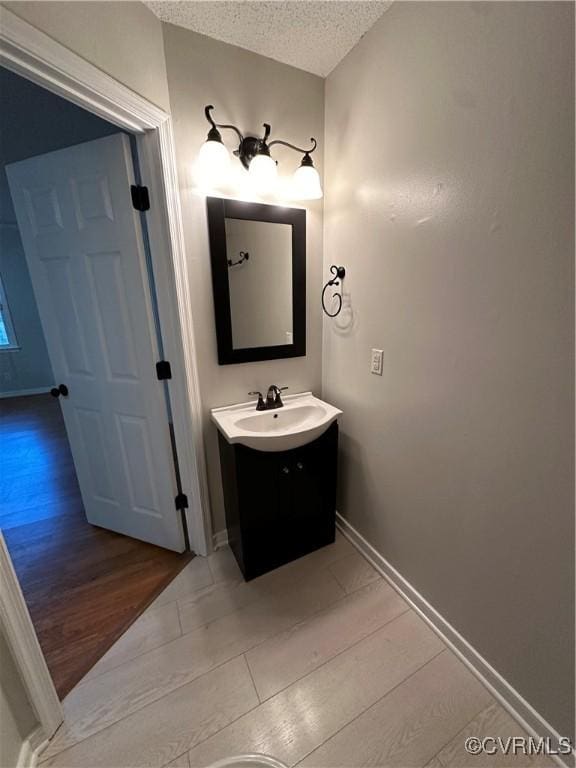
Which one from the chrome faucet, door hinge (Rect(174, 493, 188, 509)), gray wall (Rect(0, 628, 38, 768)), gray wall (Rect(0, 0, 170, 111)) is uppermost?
gray wall (Rect(0, 0, 170, 111))

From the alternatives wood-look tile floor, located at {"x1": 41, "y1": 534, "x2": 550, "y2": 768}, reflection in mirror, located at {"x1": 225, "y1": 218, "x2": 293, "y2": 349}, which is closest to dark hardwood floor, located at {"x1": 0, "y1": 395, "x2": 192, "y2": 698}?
wood-look tile floor, located at {"x1": 41, "y1": 534, "x2": 550, "y2": 768}

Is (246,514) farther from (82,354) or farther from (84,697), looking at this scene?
(82,354)

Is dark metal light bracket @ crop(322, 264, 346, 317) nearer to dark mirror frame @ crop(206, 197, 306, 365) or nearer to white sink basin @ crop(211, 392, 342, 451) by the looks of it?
dark mirror frame @ crop(206, 197, 306, 365)

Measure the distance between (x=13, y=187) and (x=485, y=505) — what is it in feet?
8.39

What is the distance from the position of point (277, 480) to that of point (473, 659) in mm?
1033

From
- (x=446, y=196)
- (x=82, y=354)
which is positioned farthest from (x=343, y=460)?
(x=82, y=354)

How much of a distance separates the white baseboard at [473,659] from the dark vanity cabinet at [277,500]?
1.24ft

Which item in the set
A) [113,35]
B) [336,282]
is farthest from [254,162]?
[336,282]

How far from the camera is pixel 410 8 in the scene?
42.6 inches

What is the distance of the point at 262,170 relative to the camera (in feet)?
4.42

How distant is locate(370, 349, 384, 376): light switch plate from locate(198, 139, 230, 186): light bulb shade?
105 cm

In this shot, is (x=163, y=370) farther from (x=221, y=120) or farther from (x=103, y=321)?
(x=221, y=120)

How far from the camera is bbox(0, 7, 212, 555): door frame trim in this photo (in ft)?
2.79

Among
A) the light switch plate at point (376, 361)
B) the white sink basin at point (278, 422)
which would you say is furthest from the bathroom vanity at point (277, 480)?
the light switch plate at point (376, 361)
